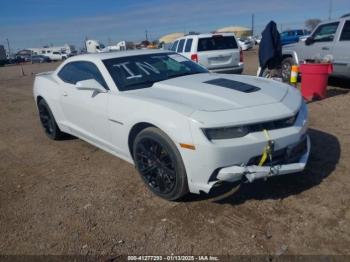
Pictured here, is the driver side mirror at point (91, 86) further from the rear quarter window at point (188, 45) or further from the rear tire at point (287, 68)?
the rear quarter window at point (188, 45)

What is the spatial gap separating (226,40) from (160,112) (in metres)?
7.88

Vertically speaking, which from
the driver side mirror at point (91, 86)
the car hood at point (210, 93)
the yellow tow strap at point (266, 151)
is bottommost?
the yellow tow strap at point (266, 151)

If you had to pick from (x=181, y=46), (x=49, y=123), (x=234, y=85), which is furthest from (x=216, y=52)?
(x=234, y=85)

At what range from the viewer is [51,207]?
376 cm

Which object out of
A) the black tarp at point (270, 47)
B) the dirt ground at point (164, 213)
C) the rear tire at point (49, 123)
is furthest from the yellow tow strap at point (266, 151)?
the black tarp at point (270, 47)

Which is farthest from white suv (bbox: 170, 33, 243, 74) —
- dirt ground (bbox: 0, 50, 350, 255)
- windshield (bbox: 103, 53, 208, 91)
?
dirt ground (bbox: 0, 50, 350, 255)

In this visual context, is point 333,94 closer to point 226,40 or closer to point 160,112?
point 226,40

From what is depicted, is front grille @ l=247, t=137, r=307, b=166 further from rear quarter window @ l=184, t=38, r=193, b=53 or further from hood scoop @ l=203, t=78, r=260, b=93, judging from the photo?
rear quarter window @ l=184, t=38, r=193, b=53

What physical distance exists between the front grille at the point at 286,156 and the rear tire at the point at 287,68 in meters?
6.37

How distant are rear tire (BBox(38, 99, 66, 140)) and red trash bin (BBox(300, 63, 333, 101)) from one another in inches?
205

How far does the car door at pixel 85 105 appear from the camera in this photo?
4.20 meters

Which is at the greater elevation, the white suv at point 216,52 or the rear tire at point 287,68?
the white suv at point 216,52

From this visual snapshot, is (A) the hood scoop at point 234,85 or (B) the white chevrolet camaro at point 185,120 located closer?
(B) the white chevrolet camaro at point 185,120

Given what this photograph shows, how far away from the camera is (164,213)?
3434 millimetres
